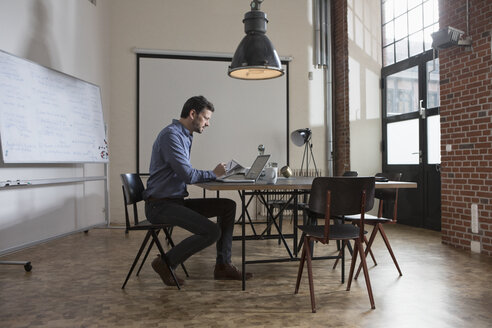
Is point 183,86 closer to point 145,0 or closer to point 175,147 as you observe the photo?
point 145,0

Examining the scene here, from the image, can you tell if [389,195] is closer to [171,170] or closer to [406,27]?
[171,170]

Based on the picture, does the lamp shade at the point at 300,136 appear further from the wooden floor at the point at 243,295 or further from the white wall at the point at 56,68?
the white wall at the point at 56,68

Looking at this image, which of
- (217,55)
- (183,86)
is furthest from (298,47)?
(183,86)

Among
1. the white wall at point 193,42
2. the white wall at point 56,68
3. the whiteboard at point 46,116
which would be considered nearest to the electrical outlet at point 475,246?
the white wall at point 193,42

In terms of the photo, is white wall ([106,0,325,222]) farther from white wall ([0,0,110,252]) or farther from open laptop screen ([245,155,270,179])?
open laptop screen ([245,155,270,179])

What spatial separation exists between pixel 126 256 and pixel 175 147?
1618 mm

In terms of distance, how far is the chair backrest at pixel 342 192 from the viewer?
2.63m

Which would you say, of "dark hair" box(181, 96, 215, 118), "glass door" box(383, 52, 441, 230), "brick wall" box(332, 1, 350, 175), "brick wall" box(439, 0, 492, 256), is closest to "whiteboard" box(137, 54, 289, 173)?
"brick wall" box(332, 1, 350, 175)

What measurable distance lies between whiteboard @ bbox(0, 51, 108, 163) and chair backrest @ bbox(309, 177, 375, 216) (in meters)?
2.83

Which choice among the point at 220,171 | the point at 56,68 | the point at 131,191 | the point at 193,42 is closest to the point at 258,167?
the point at 220,171

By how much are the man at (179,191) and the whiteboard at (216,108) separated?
130 inches

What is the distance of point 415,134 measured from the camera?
19.1 feet

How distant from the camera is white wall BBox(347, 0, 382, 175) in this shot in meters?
6.66

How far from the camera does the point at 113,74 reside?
20.8ft
